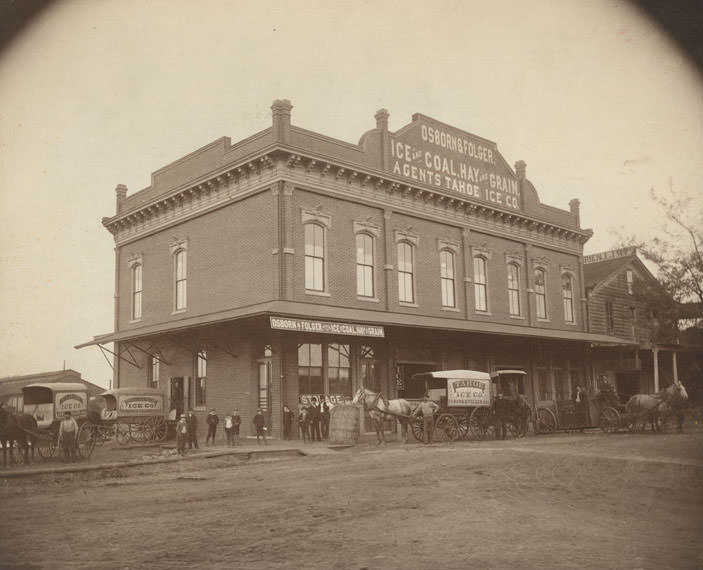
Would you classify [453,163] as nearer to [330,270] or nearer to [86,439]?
[330,270]

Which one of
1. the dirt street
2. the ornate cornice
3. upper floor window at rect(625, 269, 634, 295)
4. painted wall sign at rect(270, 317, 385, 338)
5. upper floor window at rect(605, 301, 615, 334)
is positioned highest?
the ornate cornice

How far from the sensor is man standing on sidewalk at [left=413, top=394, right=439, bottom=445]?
21.0 m

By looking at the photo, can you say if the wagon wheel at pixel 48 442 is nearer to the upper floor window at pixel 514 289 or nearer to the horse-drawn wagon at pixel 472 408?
the horse-drawn wagon at pixel 472 408

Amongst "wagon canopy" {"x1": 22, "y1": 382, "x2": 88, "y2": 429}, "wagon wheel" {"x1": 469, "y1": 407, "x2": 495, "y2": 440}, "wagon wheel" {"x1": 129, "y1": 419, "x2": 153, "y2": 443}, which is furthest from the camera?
"wagon wheel" {"x1": 129, "y1": 419, "x2": 153, "y2": 443}

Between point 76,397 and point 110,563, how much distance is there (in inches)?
616

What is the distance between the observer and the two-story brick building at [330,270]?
23062mm

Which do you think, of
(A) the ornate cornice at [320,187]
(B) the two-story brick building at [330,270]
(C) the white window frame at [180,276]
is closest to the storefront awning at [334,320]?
(B) the two-story brick building at [330,270]

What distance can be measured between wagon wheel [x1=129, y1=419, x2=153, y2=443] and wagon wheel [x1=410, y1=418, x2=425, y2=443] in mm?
9208

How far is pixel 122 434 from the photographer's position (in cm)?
2384

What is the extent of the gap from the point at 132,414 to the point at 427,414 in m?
10.1

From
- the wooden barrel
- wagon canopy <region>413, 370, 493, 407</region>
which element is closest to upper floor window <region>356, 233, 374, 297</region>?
wagon canopy <region>413, 370, 493, 407</region>

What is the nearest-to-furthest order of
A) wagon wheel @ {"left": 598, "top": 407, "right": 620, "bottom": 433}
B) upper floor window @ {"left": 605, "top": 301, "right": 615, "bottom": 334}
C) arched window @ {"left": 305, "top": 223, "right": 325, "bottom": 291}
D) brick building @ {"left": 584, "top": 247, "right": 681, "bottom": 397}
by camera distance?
arched window @ {"left": 305, "top": 223, "right": 325, "bottom": 291}, wagon wheel @ {"left": 598, "top": 407, "right": 620, "bottom": 433}, brick building @ {"left": 584, "top": 247, "right": 681, "bottom": 397}, upper floor window @ {"left": 605, "top": 301, "right": 615, "bottom": 334}

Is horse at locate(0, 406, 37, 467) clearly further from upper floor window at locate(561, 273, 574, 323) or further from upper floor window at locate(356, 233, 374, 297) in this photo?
upper floor window at locate(561, 273, 574, 323)

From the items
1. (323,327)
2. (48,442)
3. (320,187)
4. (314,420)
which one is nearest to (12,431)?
(48,442)
